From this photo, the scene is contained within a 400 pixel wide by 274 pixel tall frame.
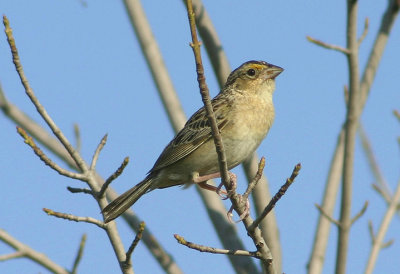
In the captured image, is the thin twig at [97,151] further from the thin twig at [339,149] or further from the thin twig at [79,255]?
the thin twig at [339,149]

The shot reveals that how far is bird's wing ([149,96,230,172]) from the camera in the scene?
7.73m

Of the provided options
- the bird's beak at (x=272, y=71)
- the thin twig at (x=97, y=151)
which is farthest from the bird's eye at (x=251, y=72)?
→ the thin twig at (x=97, y=151)

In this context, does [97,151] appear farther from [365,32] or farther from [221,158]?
[365,32]

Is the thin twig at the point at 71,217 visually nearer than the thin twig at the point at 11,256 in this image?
Yes

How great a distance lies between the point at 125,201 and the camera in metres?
7.18

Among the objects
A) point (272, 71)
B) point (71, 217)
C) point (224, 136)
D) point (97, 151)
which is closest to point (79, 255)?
point (71, 217)

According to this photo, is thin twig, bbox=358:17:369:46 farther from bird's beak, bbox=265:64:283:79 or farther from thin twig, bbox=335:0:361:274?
bird's beak, bbox=265:64:283:79

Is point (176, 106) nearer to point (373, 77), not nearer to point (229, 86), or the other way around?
point (229, 86)

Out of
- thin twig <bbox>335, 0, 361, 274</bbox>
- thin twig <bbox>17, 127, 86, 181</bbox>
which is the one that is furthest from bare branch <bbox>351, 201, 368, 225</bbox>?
thin twig <bbox>17, 127, 86, 181</bbox>

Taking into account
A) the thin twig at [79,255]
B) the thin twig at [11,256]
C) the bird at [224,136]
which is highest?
the bird at [224,136]

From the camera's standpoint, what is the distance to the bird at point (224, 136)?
7379mm

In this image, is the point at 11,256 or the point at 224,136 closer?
the point at 11,256

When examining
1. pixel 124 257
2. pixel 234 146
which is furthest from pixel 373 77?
pixel 124 257

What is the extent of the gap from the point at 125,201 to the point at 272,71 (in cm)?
229
